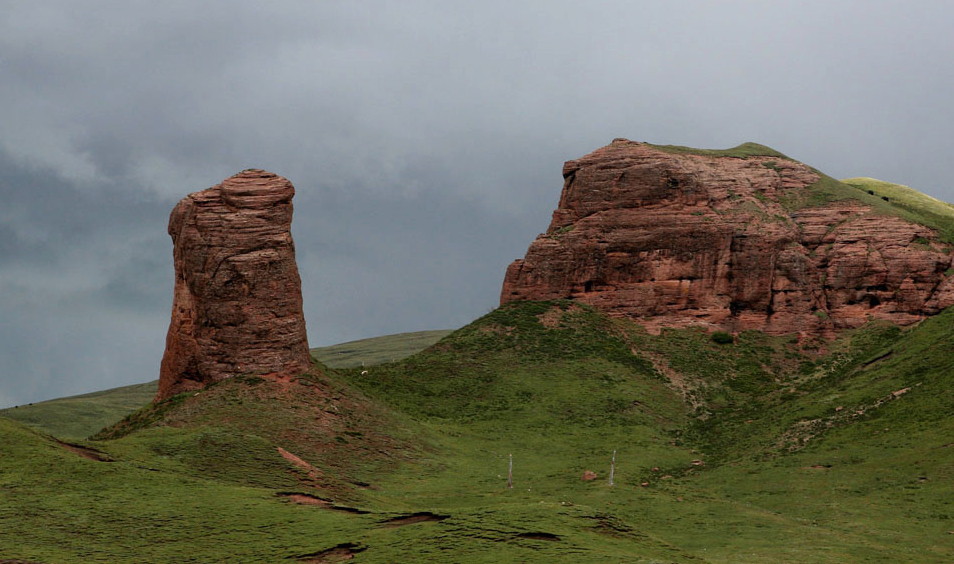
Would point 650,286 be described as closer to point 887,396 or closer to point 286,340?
point 887,396

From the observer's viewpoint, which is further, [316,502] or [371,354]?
[371,354]

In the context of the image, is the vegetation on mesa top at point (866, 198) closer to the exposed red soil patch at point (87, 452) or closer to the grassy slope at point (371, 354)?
the exposed red soil patch at point (87, 452)

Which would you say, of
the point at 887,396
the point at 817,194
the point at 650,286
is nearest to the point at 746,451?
the point at 887,396

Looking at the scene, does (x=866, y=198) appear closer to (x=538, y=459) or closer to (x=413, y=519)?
(x=538, y=459)

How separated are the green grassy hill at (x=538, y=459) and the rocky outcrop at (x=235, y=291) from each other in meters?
2.48

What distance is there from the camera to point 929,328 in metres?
73.6

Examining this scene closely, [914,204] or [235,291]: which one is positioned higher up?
[914,204]

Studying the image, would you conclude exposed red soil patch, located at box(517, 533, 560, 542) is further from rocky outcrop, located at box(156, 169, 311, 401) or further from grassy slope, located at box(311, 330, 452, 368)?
grassy slope, located at box(311, 330, 452, 368)

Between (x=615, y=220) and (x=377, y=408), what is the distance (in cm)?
3759

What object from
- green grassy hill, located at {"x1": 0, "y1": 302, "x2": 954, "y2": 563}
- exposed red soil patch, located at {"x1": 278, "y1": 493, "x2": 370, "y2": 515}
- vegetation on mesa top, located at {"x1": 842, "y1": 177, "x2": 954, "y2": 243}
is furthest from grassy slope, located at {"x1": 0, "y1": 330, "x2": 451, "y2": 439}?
vegetation on mesa top, located at {"x1": 842, "y1": 177, "x2": 954, "y2": 243}

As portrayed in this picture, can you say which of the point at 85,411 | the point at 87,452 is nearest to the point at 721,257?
the point at 87,452

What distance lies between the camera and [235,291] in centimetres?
6081

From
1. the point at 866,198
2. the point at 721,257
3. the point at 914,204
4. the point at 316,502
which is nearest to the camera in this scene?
the point at 316,502

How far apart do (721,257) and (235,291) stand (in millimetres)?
48610
